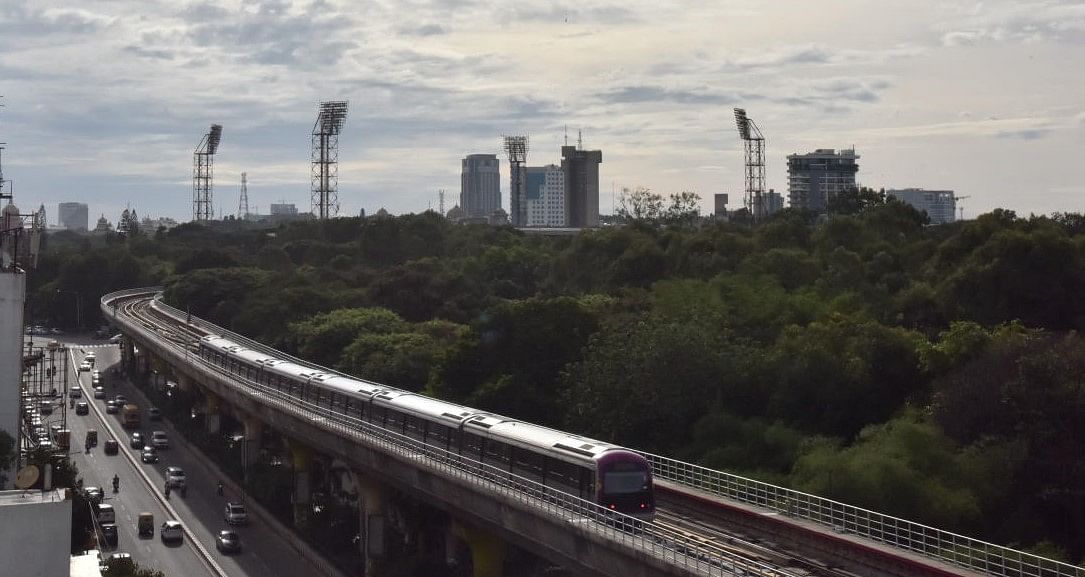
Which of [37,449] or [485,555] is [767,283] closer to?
[485,555]

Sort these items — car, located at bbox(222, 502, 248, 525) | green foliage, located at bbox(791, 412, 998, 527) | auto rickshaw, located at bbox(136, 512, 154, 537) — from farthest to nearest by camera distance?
1. car, located at bbox(222, 502, 248, 525)
2. auto rickshaw, located at bbox(136, 512, 154, 537)
3. green foliage, located at bbox(791, 412, 998, 527)

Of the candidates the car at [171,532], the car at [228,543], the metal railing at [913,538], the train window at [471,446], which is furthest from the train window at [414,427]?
the car at [171,532]

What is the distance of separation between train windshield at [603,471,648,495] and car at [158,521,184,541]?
27.3m

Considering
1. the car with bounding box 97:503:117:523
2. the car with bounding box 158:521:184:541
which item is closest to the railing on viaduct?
the car with bounding box 158:521:184:541

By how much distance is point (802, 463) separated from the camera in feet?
141

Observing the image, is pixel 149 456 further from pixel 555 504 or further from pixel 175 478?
pixel 555 504

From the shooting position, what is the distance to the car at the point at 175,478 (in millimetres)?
64375

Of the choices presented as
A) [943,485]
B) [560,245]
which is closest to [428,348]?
[943,485]

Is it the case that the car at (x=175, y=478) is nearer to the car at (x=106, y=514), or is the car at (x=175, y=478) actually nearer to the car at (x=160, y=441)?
the car at (x=106, y=514)

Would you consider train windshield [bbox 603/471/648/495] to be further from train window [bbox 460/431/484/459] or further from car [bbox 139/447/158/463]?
car [bbox 139/447/158/463]

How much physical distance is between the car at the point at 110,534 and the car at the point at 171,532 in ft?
6.58

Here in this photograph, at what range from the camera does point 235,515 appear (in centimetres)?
5741

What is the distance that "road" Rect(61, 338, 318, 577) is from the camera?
163 feet

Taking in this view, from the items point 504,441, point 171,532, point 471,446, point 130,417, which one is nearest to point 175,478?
point 171,532
